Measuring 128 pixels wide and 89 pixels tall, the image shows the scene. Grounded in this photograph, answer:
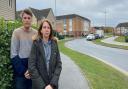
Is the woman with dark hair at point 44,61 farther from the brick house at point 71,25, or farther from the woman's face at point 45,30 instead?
the brick house at point 71,25

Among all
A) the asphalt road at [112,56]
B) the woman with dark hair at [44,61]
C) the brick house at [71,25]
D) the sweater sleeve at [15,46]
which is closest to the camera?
the woman with dark hair at [44,61]

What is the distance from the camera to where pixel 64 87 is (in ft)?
31.7

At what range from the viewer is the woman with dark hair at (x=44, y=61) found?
5.36m

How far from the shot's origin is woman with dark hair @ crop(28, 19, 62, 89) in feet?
17.6

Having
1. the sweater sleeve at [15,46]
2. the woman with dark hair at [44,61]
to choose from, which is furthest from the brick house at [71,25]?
the woman with dark hair at [44,61]

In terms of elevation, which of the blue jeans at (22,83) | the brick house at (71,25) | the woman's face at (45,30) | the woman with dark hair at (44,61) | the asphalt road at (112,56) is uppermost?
the brick house at (71,25)

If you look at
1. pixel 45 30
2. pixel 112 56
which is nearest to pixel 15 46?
pixel 45 30

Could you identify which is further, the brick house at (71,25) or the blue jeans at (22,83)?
the brick house at (71,25)

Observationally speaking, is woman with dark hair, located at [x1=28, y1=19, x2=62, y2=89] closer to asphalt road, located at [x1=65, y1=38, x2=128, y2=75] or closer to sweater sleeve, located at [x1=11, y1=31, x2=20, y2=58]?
sweater sleeve, located at [x1=11, y1=31, x2=20, y2=58]

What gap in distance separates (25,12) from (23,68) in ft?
3.20

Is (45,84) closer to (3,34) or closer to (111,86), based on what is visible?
(3,34)

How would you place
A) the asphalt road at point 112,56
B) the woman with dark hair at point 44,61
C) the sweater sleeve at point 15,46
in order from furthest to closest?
the asphalt road at point 112,56 → the sweater sleeve at point 15,46 → the woman with dark hair at point 44,61

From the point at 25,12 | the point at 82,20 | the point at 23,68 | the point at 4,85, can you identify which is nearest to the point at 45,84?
the point at 23,68

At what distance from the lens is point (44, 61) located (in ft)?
17.6
